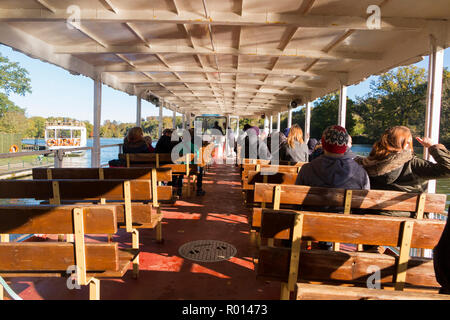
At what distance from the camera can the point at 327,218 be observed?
5.57 ft

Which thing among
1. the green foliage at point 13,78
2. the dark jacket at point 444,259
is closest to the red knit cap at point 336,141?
the dark jacket at point 444,259

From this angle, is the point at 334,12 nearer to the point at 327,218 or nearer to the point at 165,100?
the point at 327,218

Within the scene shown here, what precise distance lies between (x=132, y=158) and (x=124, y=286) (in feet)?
9.16

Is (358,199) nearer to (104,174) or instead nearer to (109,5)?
(104,174)

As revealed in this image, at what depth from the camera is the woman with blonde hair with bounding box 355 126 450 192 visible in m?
2.48

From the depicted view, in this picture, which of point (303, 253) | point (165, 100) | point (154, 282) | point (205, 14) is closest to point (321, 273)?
point (303, 253)

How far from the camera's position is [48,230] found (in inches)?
70.1

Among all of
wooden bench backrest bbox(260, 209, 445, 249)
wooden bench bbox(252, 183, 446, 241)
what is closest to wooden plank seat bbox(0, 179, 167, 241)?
wooden bench bbox(252, 183, 446, 241)

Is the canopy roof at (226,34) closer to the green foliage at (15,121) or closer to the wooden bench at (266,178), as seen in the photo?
the wooden bench at (266,178)

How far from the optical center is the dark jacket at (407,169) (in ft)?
8.07

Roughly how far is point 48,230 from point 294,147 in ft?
12.3

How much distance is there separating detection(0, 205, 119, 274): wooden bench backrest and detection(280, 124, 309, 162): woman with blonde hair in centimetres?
348

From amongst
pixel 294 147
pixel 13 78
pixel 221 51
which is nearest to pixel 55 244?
pixel 294 147

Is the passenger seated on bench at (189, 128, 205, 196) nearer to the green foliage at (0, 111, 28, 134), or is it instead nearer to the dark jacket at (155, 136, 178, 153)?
the dark jacket at (155, 136, 178, 153)
